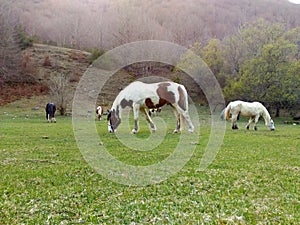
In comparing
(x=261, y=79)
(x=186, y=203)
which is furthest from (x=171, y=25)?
(x=186, y=203)

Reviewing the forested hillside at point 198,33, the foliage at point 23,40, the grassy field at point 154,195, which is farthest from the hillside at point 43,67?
the grassy field at point 154,195

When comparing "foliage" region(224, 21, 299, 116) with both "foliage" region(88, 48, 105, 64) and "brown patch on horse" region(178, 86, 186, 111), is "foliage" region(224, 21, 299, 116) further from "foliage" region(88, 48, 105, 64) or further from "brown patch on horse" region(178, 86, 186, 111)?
"foliage" region(88, 48, 105, 64)

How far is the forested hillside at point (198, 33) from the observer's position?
4144 cm

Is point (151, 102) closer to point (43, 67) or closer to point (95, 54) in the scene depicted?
point (43, 67)

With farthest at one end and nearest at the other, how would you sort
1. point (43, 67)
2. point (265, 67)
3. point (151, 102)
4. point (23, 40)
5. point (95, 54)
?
point (95, 54) → point (23, 40) → point (43, 67) → point (265, 67) → point (151, 102)

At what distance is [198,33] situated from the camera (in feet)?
236

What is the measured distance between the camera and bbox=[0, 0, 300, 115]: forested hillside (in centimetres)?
4144

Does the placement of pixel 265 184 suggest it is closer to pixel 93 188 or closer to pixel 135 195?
pixel 135 195

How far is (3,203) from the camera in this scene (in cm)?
493

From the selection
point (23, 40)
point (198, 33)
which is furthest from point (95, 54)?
point (198, 33)

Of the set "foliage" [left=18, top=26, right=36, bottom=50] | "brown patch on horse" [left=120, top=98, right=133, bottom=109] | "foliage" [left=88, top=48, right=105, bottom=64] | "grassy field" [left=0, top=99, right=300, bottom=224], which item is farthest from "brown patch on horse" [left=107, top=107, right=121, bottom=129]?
"foliage" [left=18, top=26, right=36, bottom=50]

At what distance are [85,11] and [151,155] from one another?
100274mm

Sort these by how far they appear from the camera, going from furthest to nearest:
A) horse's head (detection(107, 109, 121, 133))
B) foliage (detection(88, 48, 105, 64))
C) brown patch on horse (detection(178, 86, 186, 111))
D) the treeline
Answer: foliage (detection(88, 48, 105, 64)), the treeline, horse's head (detection(107, 109, 121, 133)), brown patch on horse (detection(178, 86, 186, 111))

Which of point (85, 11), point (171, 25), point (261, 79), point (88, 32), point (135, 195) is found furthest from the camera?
point (85, 11)
